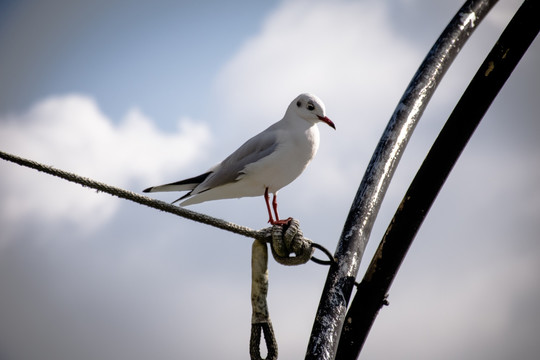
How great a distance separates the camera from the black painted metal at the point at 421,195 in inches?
114

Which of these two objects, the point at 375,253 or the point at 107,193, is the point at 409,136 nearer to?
the point at 375,253

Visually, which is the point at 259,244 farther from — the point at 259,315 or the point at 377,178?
the point at 377,178

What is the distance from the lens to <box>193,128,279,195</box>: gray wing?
530 centimetres

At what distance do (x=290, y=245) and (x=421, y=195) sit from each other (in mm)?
684

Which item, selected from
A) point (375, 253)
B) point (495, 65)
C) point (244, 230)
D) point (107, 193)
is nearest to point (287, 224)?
point (244, 230)

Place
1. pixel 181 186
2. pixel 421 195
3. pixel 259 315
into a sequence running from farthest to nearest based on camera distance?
Answer: pixel 181 186 → pixel 259 315 → pixel 421 195

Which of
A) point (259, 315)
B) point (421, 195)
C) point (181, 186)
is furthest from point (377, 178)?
point (181, 186)

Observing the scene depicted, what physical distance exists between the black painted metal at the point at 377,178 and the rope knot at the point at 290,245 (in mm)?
210

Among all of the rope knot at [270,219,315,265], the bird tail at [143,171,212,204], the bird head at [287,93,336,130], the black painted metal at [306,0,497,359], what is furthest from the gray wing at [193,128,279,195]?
the rope knot at [270,219,315,265]

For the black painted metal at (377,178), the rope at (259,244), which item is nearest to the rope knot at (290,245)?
the rope at (259,244)

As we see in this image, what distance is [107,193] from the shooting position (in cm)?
277

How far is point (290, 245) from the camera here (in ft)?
10.6

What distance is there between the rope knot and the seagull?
1.91m

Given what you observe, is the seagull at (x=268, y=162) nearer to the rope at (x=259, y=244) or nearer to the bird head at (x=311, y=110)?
the bird head at (x=311, y=110)
